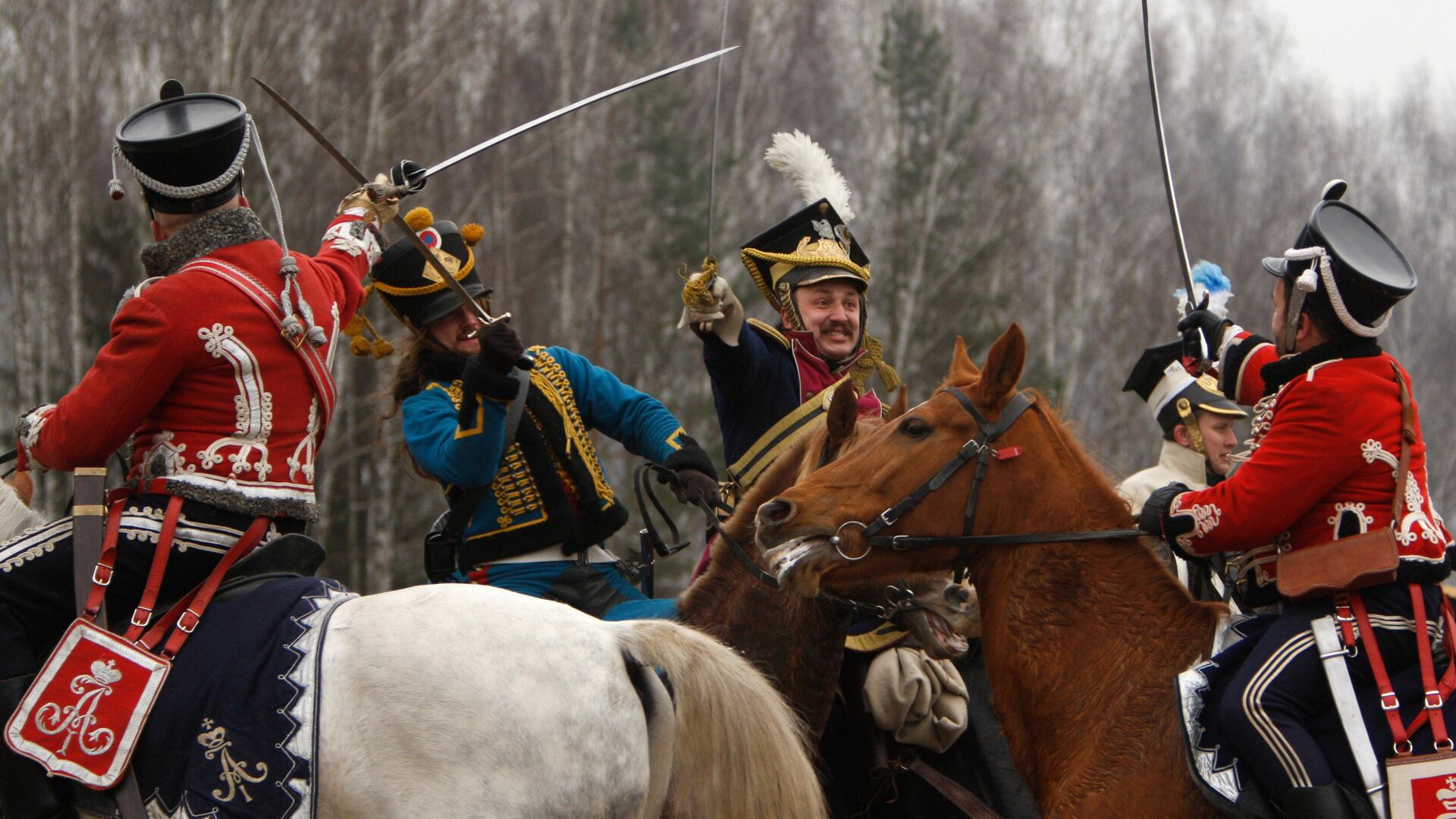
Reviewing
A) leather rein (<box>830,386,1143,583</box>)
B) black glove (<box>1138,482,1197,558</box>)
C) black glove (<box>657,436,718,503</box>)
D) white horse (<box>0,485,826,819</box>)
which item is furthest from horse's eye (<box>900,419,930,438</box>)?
black glove (<box>657,436,718,503</box>)

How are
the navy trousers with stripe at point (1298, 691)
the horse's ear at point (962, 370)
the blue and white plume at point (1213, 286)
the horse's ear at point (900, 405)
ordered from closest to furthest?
1. the navy trousers with stripe at point (1298, 691)
2. the horse's ear at point (962, 370)
3. the horse's ear at point (900, 405)
4. the blue and white plume at point (1213, 286)

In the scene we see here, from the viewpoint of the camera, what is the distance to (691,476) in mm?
5516

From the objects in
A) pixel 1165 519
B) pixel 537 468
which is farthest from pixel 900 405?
pixel 537 468

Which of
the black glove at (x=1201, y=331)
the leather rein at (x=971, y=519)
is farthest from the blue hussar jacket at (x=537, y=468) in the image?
the black glove at (x=1201, y=331)

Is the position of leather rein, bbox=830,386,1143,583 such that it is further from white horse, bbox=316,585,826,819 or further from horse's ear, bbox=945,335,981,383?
white horse, bbox=316,585,826,819

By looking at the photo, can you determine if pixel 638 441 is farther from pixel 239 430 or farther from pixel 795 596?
pixel 239 430

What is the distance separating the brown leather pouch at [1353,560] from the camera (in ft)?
12.8

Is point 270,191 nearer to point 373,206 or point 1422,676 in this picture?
point 373,206

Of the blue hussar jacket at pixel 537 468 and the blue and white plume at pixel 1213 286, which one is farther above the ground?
the blue and white plume at pixel 1213 286

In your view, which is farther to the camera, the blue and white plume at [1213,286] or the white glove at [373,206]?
the blue and white plume at [1213,286]

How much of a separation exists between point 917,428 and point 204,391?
211cm

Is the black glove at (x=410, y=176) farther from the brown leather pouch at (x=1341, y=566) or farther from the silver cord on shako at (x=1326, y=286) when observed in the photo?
the brown leather pouch at (x=1341, y=566)

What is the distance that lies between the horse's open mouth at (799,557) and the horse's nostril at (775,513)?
3.1 inches

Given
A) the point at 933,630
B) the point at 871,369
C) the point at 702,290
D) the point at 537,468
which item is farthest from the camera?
the point at 871,369
